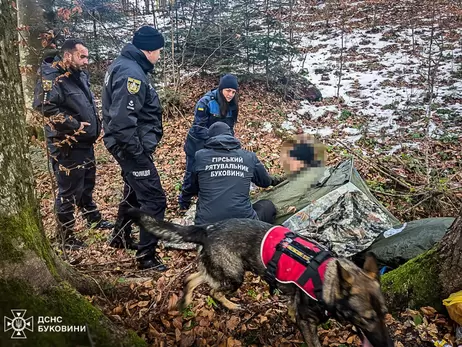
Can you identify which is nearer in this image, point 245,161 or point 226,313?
point 226,313

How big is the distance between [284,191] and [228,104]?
5.76ft

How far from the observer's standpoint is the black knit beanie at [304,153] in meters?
4.11

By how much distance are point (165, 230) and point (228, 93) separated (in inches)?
124

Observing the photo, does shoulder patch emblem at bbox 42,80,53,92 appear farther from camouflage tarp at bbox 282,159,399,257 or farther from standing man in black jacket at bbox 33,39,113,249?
camouflage tarp at bbox 282,159,399,257

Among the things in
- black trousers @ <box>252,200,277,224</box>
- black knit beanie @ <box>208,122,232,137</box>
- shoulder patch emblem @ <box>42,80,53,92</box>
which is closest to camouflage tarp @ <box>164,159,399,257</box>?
black trousers @ <box>252,200,277,224</box>

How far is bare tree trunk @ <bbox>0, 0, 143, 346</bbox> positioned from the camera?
2002 mm

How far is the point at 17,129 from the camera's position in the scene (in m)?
2.17

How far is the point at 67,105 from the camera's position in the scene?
4836mm

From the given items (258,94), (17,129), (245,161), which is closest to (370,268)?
(245,161)

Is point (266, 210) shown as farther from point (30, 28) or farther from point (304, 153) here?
point (30, 28)

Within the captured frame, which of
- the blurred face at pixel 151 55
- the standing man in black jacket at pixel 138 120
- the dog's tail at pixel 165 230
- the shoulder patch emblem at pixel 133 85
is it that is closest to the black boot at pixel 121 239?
the standing man in black jacket at pixel 138 120

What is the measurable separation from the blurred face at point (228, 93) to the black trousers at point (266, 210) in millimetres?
1900

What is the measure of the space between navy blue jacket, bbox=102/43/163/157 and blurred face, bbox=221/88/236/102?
5.76ft

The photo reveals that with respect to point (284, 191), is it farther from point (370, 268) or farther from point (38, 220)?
point (38, 220)
